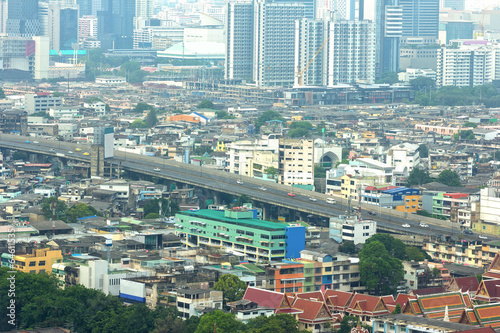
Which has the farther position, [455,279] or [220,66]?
[220,66]

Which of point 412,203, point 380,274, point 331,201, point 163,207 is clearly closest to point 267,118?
point 412,203

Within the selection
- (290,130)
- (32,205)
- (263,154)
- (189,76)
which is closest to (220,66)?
(189,76)

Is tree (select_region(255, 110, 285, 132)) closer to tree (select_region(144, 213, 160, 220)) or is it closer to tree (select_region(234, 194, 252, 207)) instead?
tree (select_region(234, 194, 252, 207))

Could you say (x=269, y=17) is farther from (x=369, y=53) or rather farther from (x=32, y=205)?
(x=32, y=205)

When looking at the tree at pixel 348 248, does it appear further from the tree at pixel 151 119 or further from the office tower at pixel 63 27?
the office tower at pixel 63 27

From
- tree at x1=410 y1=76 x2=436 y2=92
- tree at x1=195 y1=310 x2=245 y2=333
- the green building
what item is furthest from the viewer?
tree at x1=410 y1=76 x2=436 y2=92

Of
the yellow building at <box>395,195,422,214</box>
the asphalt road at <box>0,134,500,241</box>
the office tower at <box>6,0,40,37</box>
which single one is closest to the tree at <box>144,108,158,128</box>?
the asphalt road at <box>0,134,500,241</box>
